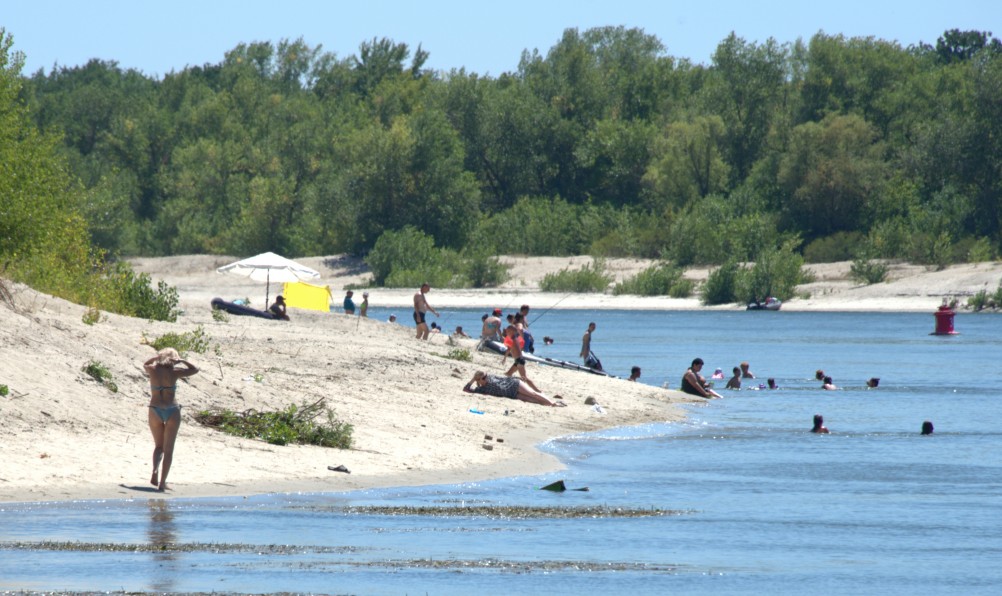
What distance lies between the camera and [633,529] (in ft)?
47.4

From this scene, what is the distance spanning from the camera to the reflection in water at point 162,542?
11047 millimetres

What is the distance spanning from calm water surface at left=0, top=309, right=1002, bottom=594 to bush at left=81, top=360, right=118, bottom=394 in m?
4.08

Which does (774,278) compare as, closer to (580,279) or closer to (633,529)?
(580,279)

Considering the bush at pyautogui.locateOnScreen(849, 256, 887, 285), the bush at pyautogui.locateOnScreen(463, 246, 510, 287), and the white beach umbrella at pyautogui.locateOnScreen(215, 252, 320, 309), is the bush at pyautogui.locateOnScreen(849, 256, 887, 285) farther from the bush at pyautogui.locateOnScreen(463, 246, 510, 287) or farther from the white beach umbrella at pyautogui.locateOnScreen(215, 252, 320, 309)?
the white beach umbrella at pyautogui.locateOnScreen(215, 252, 320, 309)

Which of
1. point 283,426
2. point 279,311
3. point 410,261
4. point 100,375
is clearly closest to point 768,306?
point 410,261

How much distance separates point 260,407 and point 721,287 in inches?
2484

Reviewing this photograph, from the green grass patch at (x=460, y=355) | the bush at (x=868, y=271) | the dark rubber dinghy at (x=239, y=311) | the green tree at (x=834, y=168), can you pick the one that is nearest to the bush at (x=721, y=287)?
the bush at (x=868, y=271)

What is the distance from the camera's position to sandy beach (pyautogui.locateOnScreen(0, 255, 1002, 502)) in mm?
15705

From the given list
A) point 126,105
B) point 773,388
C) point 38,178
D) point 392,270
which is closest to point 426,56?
point 126,105

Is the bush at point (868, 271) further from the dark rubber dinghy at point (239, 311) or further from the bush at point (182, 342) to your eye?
the bush at point (182, 342)

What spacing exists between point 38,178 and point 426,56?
9320 cm

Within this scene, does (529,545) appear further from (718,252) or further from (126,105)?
(126,105)

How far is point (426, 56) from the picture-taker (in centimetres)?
11612

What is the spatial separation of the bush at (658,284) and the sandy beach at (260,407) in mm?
50222
